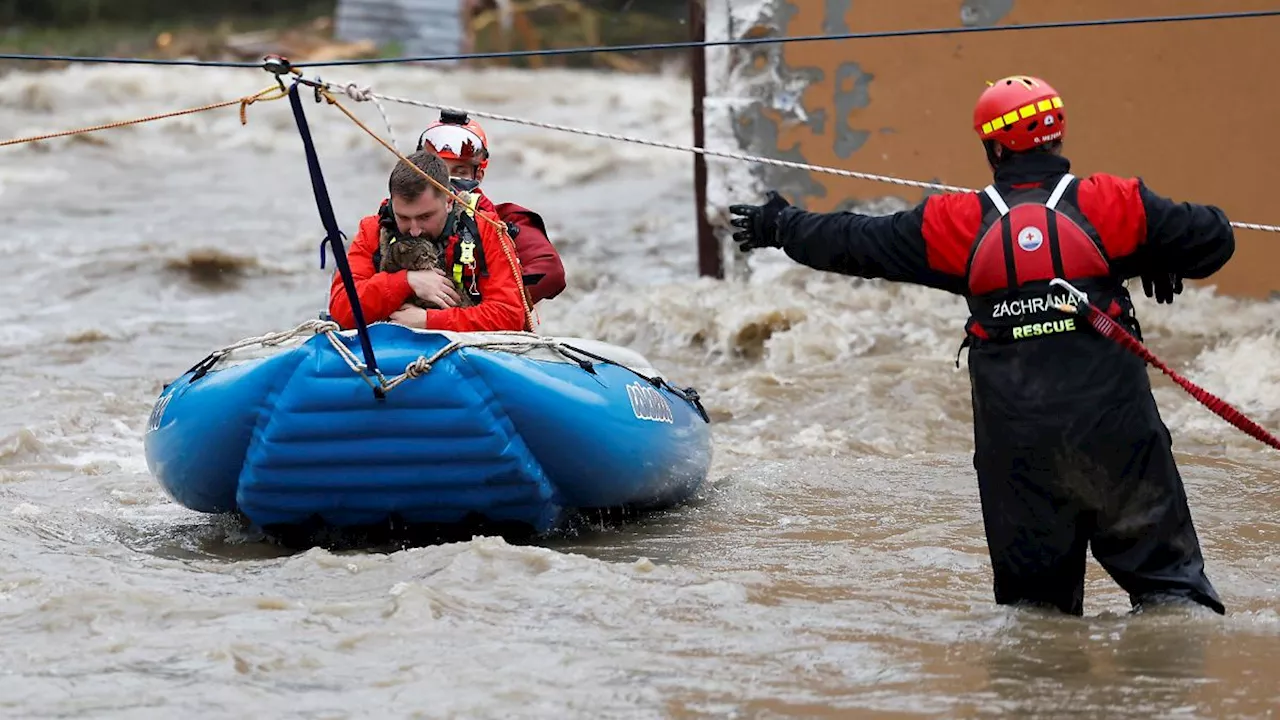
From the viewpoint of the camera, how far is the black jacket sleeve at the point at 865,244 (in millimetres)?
4453

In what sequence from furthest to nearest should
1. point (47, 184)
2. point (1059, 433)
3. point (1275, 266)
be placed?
point (47, 184) < point (1275, 266) < point (1059, 433)

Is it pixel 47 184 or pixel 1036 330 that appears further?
pixel 47 184

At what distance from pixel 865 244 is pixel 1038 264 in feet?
1.45

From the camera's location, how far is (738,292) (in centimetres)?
1098

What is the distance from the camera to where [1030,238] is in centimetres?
431

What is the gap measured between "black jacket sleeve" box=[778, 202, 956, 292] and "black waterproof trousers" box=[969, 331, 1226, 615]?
0.25 metres

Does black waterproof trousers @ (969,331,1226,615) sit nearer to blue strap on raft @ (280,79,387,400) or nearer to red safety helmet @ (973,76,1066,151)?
red safety helmet @ (973,76,1066,151)

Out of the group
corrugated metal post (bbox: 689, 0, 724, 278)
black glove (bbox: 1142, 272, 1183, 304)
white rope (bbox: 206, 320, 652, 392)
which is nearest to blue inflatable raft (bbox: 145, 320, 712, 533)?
white rope (bbox: 206, 320, 652, 392)

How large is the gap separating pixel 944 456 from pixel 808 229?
316 cm

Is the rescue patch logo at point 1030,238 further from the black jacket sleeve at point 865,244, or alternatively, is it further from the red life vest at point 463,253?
the red life vest at point 463,253

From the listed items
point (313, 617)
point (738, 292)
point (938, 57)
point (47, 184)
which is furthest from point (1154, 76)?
point (47, 184)

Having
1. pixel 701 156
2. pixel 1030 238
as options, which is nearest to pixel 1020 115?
pixel 1030 238

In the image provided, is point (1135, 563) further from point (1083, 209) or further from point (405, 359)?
point (405, 359)

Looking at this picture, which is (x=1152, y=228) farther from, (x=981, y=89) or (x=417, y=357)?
(x=981, y=89)
